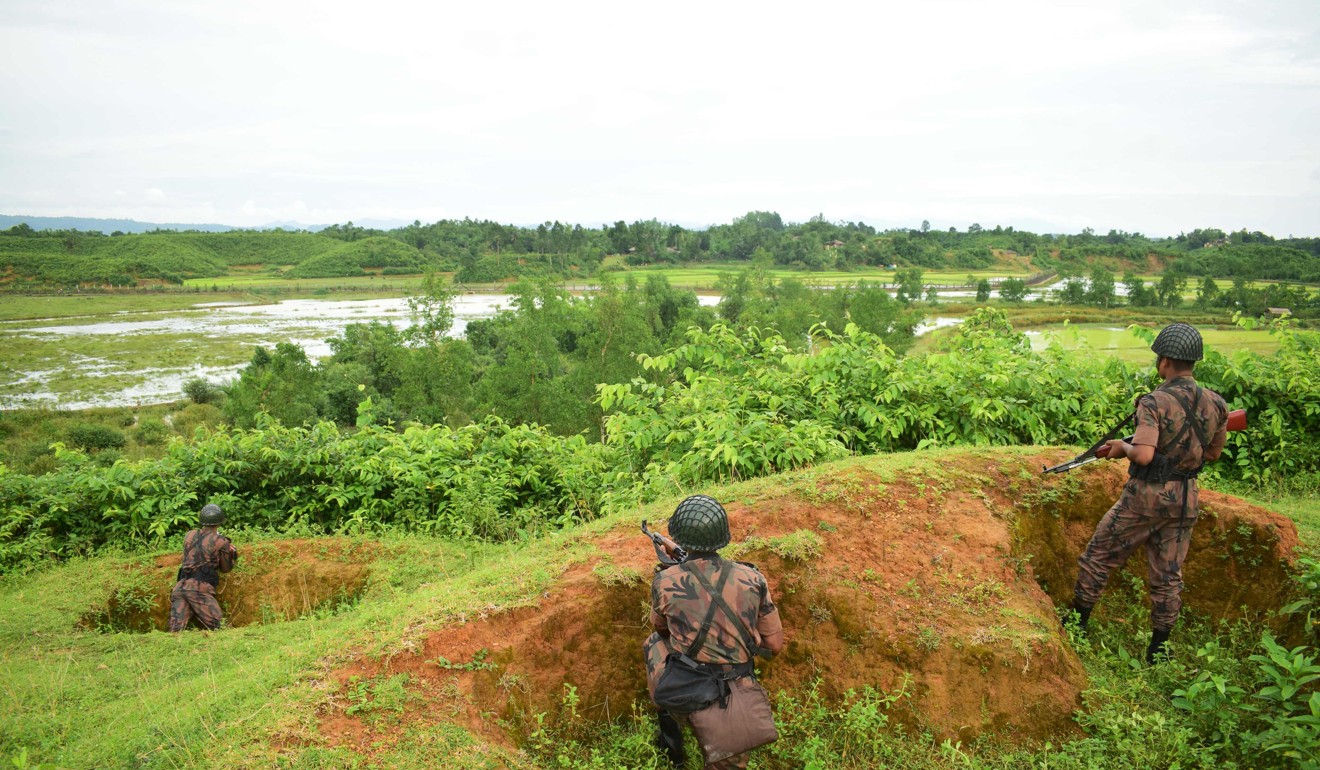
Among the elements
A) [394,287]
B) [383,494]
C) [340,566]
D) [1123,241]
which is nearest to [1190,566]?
[340,566]

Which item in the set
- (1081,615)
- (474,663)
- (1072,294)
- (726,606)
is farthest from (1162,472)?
(1072,294)

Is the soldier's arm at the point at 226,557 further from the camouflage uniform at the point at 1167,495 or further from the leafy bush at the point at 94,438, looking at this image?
the leafy bush at the point at 94,438

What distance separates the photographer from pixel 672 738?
432 centimetres

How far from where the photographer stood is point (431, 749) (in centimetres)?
383

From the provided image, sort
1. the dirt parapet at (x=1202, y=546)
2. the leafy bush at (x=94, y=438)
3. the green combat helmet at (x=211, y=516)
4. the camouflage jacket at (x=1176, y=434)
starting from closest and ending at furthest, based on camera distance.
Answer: the camouflage jacket at (x=1176, y=434) < the dirt parapet at (x=1202, y=546) < the green combat helmet at (x=211, y=516) < the leafy bush at (x=94, y=438)

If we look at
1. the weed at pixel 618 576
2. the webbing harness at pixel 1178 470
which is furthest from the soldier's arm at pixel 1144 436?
the weed at pixel 618 576

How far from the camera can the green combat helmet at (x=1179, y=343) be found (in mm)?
4977

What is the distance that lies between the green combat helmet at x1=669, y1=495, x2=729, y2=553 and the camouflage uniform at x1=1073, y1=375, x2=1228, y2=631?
10.7 ft

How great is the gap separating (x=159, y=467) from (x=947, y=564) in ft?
32.8

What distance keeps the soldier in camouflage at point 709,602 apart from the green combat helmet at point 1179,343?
12.0ft

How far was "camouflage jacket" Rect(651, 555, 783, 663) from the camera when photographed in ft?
12.7

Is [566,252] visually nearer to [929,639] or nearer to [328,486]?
[328,486]

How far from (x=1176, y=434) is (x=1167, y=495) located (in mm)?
454

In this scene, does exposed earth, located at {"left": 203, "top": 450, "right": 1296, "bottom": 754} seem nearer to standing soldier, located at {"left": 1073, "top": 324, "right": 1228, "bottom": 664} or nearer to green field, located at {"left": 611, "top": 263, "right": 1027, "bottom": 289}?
standing soldier, located at {"left": 1073, "top": 324, "right": 1228, "bottom": 664}
